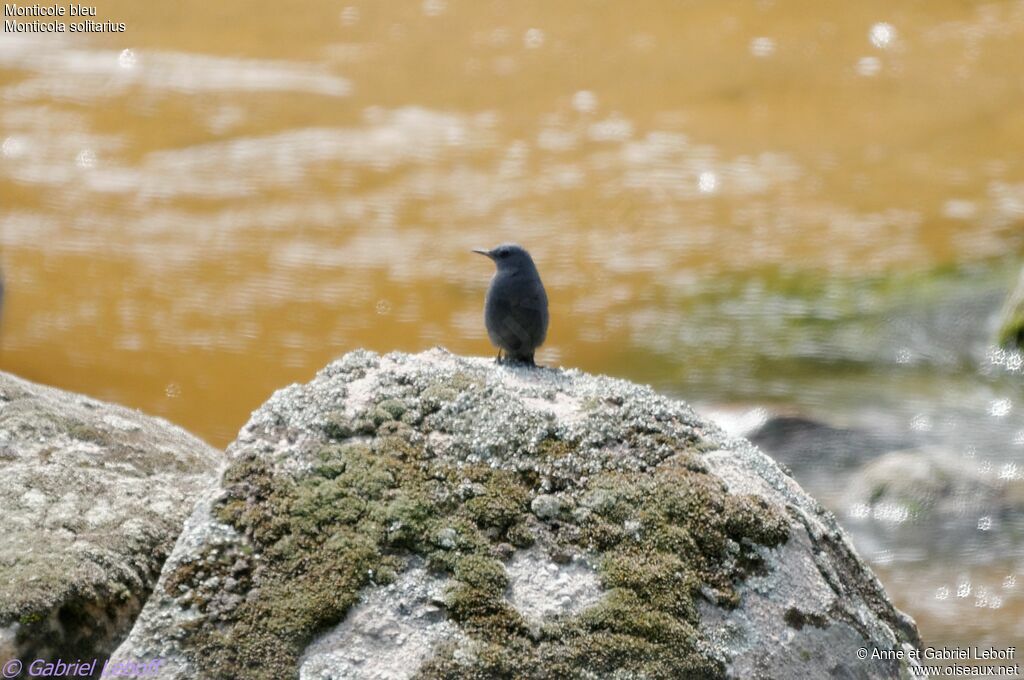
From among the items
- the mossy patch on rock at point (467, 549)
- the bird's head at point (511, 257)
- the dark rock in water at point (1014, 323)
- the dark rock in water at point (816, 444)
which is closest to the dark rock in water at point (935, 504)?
the dark rock in water at point (816, 444)

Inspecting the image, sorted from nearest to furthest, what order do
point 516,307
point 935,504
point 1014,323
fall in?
point 516,307 → point 935,504 → point 1014,323

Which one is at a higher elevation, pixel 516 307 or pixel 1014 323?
pixel 1014 323

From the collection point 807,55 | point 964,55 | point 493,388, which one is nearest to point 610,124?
point 807,55

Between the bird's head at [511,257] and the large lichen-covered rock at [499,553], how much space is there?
1.44 m

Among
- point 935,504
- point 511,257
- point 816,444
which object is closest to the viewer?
point 511,257

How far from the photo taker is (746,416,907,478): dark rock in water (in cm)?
1084

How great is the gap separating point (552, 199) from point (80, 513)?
35.0 ft

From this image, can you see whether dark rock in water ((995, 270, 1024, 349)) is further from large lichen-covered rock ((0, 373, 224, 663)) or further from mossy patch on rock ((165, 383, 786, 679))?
large lichen-covered rock ((0, 373, 224, 663))

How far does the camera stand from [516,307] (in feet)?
23.5

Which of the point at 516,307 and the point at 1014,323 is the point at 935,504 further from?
the point at 516,307

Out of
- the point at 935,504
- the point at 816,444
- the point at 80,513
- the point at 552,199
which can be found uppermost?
the point at 552,199

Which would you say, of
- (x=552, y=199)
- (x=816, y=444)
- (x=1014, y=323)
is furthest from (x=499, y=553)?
(x=552, y=199)

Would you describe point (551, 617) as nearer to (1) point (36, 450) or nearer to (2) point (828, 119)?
(1) point (36, 450)

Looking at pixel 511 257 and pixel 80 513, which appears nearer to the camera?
pixel 80 513
